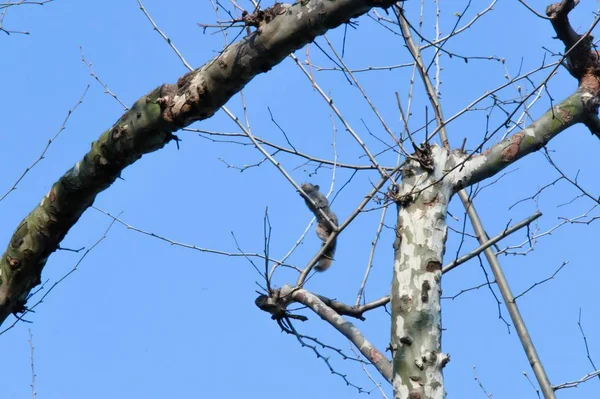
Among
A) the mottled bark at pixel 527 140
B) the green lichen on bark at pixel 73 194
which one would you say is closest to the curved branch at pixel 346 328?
the mottled bark at pixel 527 140

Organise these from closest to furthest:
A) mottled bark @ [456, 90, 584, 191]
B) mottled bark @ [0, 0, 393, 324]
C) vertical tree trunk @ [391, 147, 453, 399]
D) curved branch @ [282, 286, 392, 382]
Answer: mottled bark @ [0, 0, 393, 324], vertical tree trunk @ [391, 147, 453, 399], curved branch @ [282, 286, 392, 382], mottled bark @ [456, 90, 584, 191]

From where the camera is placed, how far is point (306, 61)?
4.37 m

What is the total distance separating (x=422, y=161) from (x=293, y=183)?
0.84 m

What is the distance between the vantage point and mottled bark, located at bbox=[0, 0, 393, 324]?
239cm

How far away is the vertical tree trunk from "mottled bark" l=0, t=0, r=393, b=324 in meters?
0.88

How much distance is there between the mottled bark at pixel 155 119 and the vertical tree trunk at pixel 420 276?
2.89ft

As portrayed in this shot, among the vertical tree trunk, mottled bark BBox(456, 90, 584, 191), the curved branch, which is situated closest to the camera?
the vertical tree trunk

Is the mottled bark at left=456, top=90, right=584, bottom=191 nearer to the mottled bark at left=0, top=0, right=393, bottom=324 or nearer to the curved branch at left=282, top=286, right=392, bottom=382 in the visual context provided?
the curved branch at left=282, top=286, right=392, bottom=382

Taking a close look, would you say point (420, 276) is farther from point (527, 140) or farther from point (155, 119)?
point (155, 119)

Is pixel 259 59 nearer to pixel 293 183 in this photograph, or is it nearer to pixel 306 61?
pixel 293 183

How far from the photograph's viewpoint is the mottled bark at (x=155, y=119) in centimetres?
239

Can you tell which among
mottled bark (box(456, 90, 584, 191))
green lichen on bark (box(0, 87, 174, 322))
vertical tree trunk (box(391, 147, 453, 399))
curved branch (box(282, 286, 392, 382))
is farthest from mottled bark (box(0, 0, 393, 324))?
curved branch (box(282, 286, 392, 382))

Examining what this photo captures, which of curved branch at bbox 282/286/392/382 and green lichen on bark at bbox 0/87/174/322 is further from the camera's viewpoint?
curved branch at bbox 282/286/392/382

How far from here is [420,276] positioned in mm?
2826
